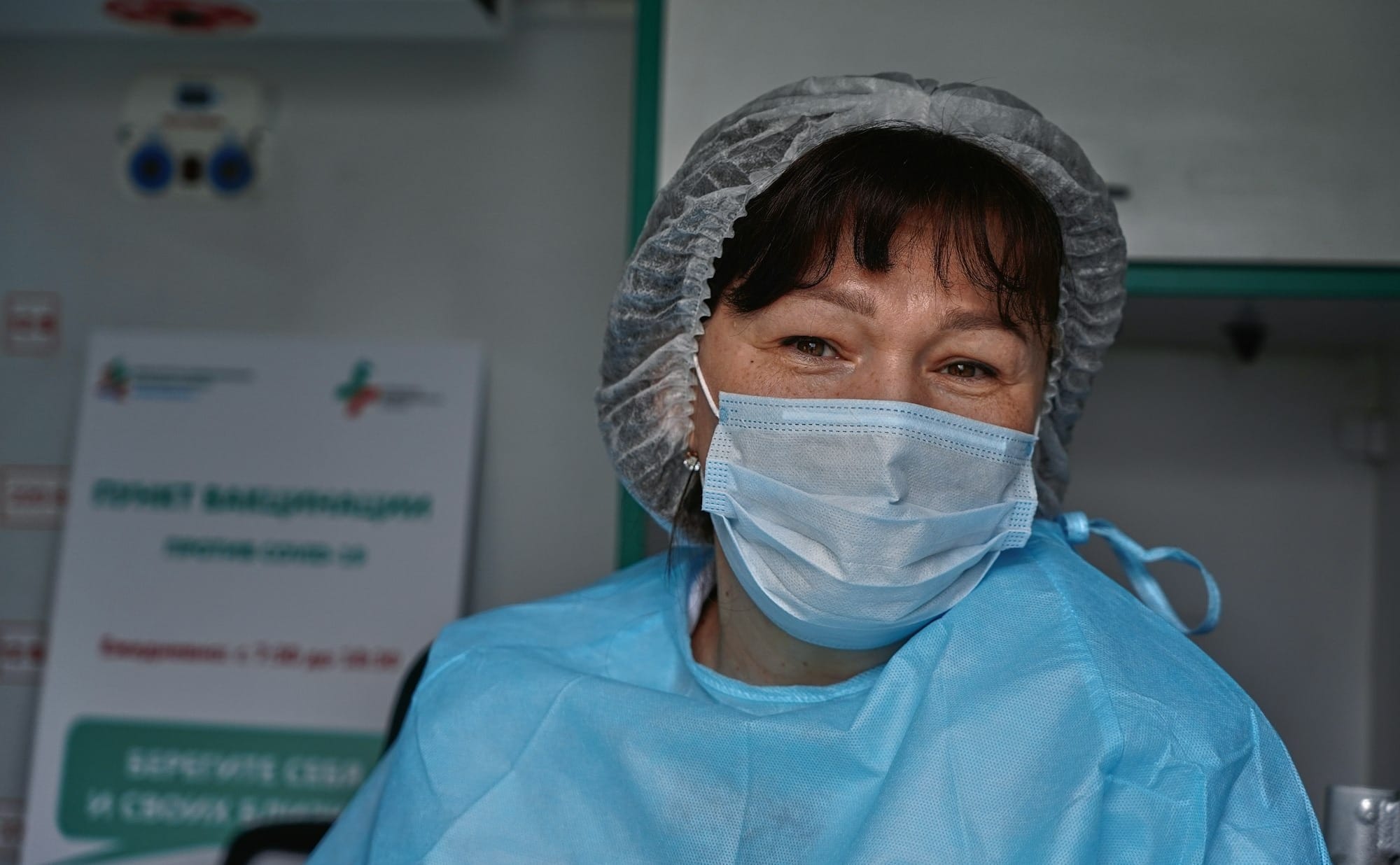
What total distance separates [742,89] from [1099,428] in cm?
87

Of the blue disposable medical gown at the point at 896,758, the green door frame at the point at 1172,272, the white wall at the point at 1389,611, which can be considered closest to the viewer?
the blue disposable medical gown at the point at 896,758

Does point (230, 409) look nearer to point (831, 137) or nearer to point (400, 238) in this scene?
point (400, 238)

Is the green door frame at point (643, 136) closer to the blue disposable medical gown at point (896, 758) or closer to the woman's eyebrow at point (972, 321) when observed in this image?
the blue disposable medical gown at point (896, 758)

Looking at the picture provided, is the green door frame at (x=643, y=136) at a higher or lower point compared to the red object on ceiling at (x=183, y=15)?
lower

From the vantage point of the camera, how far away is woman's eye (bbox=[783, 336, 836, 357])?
925mm

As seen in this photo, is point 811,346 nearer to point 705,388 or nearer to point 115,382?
point 705,388

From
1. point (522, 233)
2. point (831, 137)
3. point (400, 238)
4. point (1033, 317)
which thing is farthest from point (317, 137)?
point (1033, 317)

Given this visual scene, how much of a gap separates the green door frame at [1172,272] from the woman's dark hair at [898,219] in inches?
20.3

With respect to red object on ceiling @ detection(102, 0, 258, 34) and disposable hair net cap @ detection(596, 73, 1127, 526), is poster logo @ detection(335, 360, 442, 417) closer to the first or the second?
red object on ceiling @ detection(102, 0, 258, 34)

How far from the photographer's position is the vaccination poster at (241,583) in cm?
201

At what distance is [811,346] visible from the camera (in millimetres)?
929

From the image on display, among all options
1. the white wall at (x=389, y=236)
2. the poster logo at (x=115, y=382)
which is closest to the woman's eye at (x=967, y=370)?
the white wall at (x=389, y=236)

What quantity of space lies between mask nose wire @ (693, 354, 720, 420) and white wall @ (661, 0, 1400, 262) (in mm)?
505

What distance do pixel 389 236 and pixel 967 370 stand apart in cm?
145
